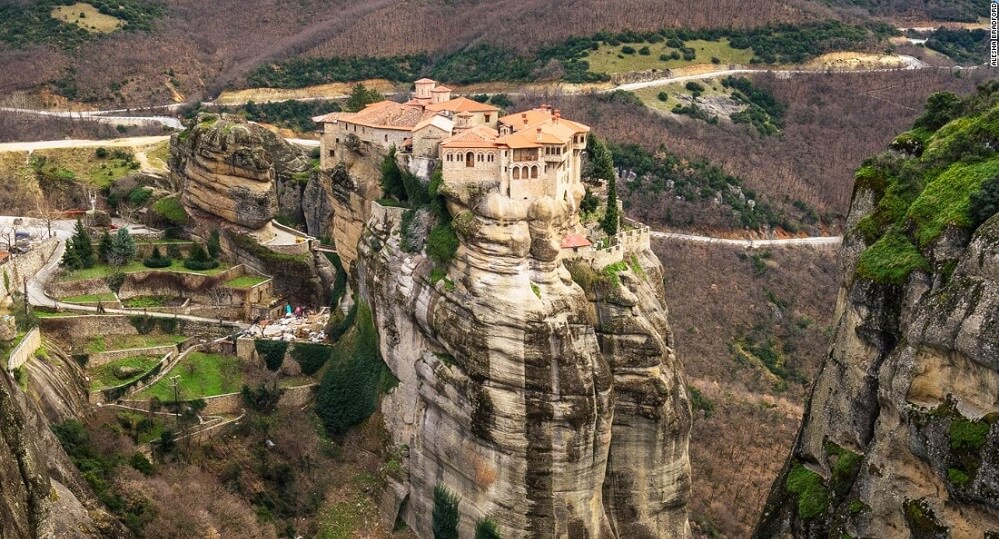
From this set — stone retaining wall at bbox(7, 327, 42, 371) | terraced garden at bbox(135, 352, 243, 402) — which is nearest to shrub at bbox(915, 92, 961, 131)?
terraced garden at bbox(135, 352, 243, 402)

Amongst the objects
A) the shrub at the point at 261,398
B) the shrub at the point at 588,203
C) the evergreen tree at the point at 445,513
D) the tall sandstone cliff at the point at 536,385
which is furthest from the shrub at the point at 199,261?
the shrub at the point at 588,203

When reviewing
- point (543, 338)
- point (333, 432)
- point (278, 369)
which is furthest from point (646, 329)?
point (278, 369)

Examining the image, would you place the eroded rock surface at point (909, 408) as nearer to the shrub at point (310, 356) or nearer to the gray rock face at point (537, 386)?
the gray rock face at point (537, 386)

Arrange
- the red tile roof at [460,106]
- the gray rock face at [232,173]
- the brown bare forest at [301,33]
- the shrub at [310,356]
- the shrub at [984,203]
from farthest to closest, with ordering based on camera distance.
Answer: the brown bare forest at [301,33] → the gray rock face at [232,173] → the shrub at [310,356] → the red tile roof at [460,106] → the shrub at [984,203]

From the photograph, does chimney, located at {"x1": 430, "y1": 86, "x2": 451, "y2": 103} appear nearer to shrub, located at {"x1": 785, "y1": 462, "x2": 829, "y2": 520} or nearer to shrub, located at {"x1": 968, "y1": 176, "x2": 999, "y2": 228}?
shrub, located at {"x1": 785, "y1": 462, "x2": 829, "y2": 520}

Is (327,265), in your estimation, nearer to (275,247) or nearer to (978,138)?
(275,247)

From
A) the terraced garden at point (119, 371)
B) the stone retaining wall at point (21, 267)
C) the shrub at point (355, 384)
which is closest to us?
the terraced garden at point (119, 371)
